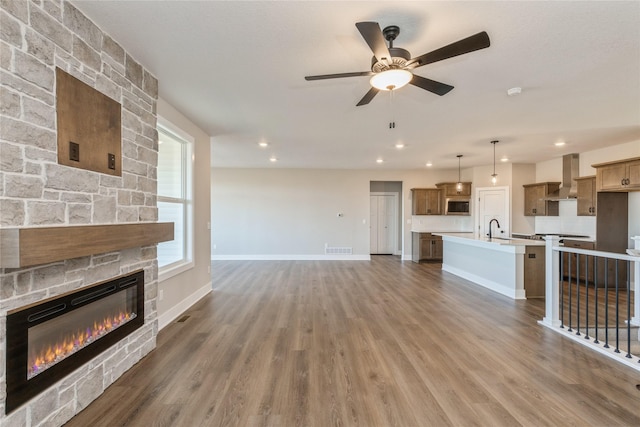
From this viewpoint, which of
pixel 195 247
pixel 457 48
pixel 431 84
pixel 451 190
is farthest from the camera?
pixel 451 190

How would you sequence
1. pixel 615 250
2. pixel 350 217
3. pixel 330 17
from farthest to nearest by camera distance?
1. pixel 350 217
2. pixel 615 250
3. pixel 330 17

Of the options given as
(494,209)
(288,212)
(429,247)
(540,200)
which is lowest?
(429,247)

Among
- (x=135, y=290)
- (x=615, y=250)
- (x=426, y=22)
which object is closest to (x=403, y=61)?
(x=426, y=22)

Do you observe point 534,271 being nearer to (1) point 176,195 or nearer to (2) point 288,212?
(1) point 176,195

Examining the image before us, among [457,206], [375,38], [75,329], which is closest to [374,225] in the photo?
[457,206]

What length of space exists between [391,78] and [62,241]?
239 centimetres

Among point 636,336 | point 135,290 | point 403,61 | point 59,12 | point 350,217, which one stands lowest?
point 636,336

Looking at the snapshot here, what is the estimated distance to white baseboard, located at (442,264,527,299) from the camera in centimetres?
456

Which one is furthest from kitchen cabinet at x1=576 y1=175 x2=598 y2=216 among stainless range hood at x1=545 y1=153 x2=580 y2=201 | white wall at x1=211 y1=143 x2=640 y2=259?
white wall at x1=211 y1=143 x2=640 y2=259

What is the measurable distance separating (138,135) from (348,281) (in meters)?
4.35

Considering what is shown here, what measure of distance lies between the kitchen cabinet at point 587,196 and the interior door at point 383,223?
462cm

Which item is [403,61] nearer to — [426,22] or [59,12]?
[426,22]

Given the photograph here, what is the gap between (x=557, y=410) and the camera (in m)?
1.96

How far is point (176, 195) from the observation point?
400 cm
